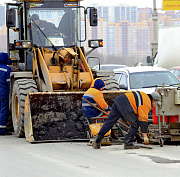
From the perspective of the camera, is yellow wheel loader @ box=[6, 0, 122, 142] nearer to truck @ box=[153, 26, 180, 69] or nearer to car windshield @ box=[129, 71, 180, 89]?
car windshield @ box=[129, 71, 180, 89]

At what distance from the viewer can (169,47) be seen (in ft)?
87.6

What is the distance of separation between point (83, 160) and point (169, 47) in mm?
A: 18105

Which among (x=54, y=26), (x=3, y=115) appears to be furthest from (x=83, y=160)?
(x=54, y=26)

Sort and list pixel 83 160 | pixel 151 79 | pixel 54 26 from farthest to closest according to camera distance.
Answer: pixel 151 79 → pixel 54 26 → pixel 83 160

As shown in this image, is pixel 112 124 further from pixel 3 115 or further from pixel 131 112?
pixel 3 115

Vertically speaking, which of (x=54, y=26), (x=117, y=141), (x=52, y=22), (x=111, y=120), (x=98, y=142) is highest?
(x=52, y=22)

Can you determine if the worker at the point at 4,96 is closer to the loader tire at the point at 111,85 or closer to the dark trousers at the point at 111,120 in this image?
the loader tire at the point at 111,85

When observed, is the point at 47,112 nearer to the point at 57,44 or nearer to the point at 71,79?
the point at 71,79

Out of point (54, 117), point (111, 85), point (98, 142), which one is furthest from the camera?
point (111, 85)

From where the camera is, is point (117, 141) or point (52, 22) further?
point (52, 22)

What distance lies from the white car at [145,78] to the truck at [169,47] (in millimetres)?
9176

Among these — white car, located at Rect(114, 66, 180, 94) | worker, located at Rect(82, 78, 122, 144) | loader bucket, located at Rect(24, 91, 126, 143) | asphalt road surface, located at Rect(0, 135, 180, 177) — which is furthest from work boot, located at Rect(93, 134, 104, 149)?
white car, located at Rect(114, 66, 180, 94)

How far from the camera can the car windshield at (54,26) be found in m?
14.1

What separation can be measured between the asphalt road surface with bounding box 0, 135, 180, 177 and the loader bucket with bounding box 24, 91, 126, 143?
31 cm
